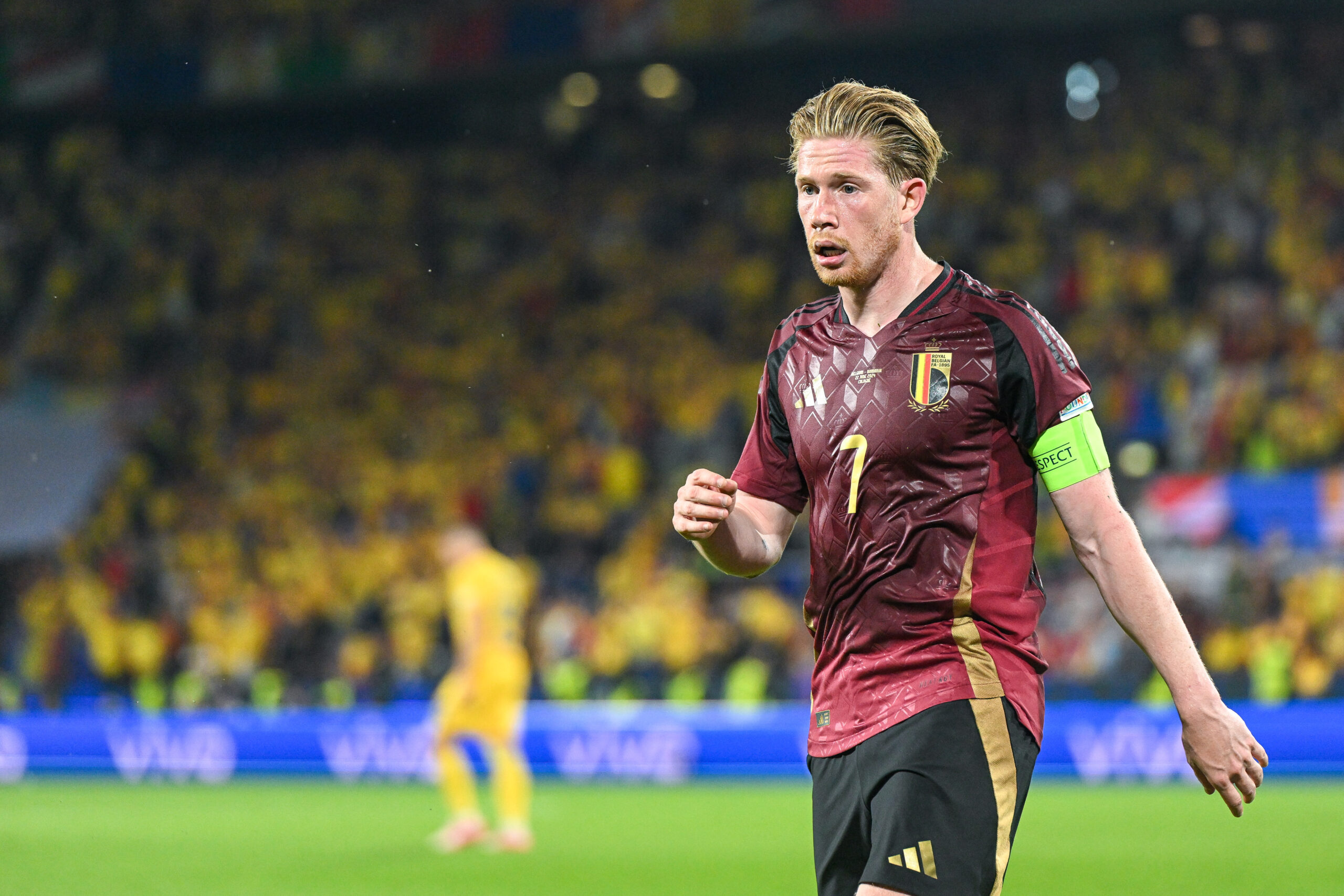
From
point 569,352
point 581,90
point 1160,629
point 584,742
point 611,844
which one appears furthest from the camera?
point 581,90

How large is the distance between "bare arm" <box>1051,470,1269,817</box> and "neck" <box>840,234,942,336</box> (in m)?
0.52

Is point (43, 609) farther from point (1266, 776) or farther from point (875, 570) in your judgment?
point (875, 570)

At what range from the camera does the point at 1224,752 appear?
314 centimetres

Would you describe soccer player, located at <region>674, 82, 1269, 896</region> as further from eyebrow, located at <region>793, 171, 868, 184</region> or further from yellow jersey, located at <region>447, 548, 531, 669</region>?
yellow jersey, located at <region>447, 548, 531, 669</region>

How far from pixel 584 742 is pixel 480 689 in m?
4.83

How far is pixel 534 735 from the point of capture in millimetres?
15648

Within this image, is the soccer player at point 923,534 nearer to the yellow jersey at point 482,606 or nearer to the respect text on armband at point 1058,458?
the respect text on armband at point 1058,458

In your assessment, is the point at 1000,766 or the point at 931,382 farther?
the point at 931,382

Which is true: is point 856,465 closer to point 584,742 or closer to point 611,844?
point 611,844

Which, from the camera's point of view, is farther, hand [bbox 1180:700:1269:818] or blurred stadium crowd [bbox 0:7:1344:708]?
blurred stadium crowd [bbox 0:7:1344:708]

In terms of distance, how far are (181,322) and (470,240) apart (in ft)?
13.2

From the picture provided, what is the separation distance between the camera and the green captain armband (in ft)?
10.9

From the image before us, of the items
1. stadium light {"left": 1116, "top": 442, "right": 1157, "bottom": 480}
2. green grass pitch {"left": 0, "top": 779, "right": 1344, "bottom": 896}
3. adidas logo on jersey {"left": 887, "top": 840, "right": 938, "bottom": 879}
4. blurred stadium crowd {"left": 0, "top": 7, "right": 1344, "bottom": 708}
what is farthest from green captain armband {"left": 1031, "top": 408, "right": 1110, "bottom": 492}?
stadium light {"left": 1116, "top": 442, "right": 1157, "bottom": 480}

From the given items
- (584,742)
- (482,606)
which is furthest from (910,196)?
(584,742)
